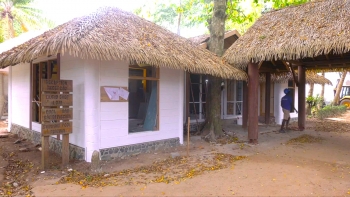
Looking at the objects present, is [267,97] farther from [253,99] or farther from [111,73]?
[111,73]

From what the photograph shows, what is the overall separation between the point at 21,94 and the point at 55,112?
437cm

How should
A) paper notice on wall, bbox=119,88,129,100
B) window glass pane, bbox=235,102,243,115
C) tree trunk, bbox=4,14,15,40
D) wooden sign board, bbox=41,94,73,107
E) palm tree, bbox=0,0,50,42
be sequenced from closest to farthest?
wooden sign board, bbox=41,94,73,107, paper notice on wall, bbox=119,88,129,100, window glass pane, bbox=235,102,243,115, tree trunk, bbox=4,14,15,40, palm tree, bbox=0,0,50,42

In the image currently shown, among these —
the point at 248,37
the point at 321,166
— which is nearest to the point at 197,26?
the point at 248,37

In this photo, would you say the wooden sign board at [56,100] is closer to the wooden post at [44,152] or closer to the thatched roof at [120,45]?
the wooden post at [44,152]

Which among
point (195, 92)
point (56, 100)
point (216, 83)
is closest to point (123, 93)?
point (56, 100)

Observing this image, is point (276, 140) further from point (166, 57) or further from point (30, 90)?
point (30, 90)

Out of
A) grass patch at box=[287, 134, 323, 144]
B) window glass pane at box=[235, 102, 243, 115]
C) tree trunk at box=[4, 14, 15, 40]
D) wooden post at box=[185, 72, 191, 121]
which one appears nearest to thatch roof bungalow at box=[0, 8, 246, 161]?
wooden post at box=[185, 72, 191, 121]

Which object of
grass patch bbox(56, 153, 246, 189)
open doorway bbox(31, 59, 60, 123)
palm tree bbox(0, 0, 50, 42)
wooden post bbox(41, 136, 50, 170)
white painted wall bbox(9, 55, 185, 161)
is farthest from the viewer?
palm tree bbox(0, 0, 50, 42)

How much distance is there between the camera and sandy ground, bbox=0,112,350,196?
14.4 ft

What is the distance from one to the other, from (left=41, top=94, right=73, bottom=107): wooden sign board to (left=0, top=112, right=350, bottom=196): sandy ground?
4.52 ft

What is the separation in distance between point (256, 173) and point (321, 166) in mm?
1688

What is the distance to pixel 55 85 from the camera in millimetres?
5660

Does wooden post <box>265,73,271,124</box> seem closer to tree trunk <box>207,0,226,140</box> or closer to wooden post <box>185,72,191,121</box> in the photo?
tree trunk <box>207,0,226,140</box>

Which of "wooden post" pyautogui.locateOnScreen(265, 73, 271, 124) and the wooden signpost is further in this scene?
"wooden post" pyautogui.locateOnScreen(265, 73, 271, 124)
